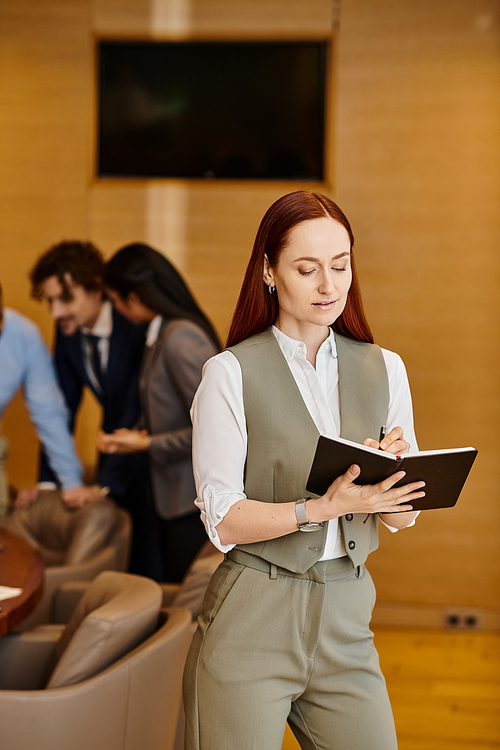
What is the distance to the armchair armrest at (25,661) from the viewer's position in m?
2.30

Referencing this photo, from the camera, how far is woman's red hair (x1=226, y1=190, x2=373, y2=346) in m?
1.44

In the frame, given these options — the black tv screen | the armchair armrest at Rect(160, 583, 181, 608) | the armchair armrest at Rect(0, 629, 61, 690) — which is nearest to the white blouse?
the armchair armrest at Rect(0, 629, 61, 690)

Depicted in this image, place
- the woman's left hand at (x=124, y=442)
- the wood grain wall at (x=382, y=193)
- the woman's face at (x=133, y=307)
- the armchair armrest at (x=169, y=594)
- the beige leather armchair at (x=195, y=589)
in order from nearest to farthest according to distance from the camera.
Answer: the beige leather armchair at (x=195, y=589)
the armchair armrest at (x=169, y=594)
the woman's left hand at (x=124, y=442)
the woman's face at (x=133, y=307)
the wood grain wall at (x=382, y=193)

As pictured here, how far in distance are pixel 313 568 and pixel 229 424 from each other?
0.30 metres

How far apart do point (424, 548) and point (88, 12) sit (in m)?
3.64

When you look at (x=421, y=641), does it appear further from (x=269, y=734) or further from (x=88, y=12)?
(x=88, y=12)

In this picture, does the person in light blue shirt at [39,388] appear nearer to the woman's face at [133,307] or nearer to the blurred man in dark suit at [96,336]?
the blurred man in dark suit at [96,336]

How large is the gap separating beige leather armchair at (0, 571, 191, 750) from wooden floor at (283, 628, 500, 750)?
1.24 metres

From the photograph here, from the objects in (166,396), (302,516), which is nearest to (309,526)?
(302,516)

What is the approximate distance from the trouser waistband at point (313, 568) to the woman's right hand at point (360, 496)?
0.14 metres

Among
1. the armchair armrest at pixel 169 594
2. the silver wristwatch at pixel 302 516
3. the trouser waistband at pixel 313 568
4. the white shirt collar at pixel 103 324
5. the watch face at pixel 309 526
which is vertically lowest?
the armchair armrest at pixel 169 594

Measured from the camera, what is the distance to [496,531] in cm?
452

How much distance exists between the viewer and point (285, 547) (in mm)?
1397

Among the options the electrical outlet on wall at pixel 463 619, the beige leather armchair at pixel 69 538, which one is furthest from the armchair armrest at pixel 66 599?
the electrical outlet on wall at pixel 463 619
